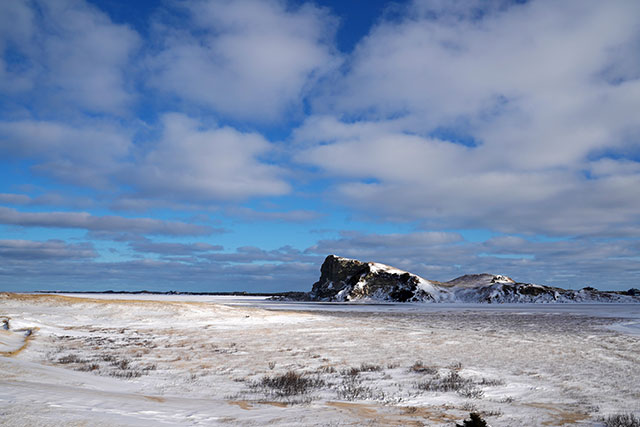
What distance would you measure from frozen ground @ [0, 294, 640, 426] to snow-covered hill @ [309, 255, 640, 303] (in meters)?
97.2

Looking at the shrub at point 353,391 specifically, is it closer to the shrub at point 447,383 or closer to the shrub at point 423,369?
the shrub at point 447,383

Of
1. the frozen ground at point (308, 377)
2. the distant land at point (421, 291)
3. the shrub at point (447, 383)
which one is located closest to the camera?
the frozen ground at point (308, 377)

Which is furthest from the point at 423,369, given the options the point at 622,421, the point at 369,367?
the point at 622,421

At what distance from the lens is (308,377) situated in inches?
460

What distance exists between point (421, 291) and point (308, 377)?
360 ft

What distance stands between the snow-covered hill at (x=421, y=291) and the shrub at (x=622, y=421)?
108m

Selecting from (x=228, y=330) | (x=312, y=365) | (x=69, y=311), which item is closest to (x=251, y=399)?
(x=312, y=365)

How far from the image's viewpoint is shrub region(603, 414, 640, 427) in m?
7.21

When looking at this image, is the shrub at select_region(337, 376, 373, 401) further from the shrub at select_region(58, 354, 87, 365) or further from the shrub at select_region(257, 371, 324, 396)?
the shrub at select_region(58, 354, 87, 365)

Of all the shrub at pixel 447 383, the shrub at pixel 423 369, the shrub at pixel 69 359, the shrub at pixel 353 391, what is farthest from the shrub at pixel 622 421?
the shrub at pixel 69 359

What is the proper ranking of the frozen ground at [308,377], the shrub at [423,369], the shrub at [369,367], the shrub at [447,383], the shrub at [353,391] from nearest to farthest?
1. the frozen ground at [308,377]
2. the shrub at [353,391]
3. the shrub at [447,383]
4. the shrub at [423,369]
5. the shrub at [369,367]

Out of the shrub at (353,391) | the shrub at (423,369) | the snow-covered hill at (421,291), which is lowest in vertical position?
the shrub at (353,391)

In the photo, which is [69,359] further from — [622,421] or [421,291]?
[421,291]

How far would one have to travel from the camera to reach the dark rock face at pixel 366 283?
119 m
